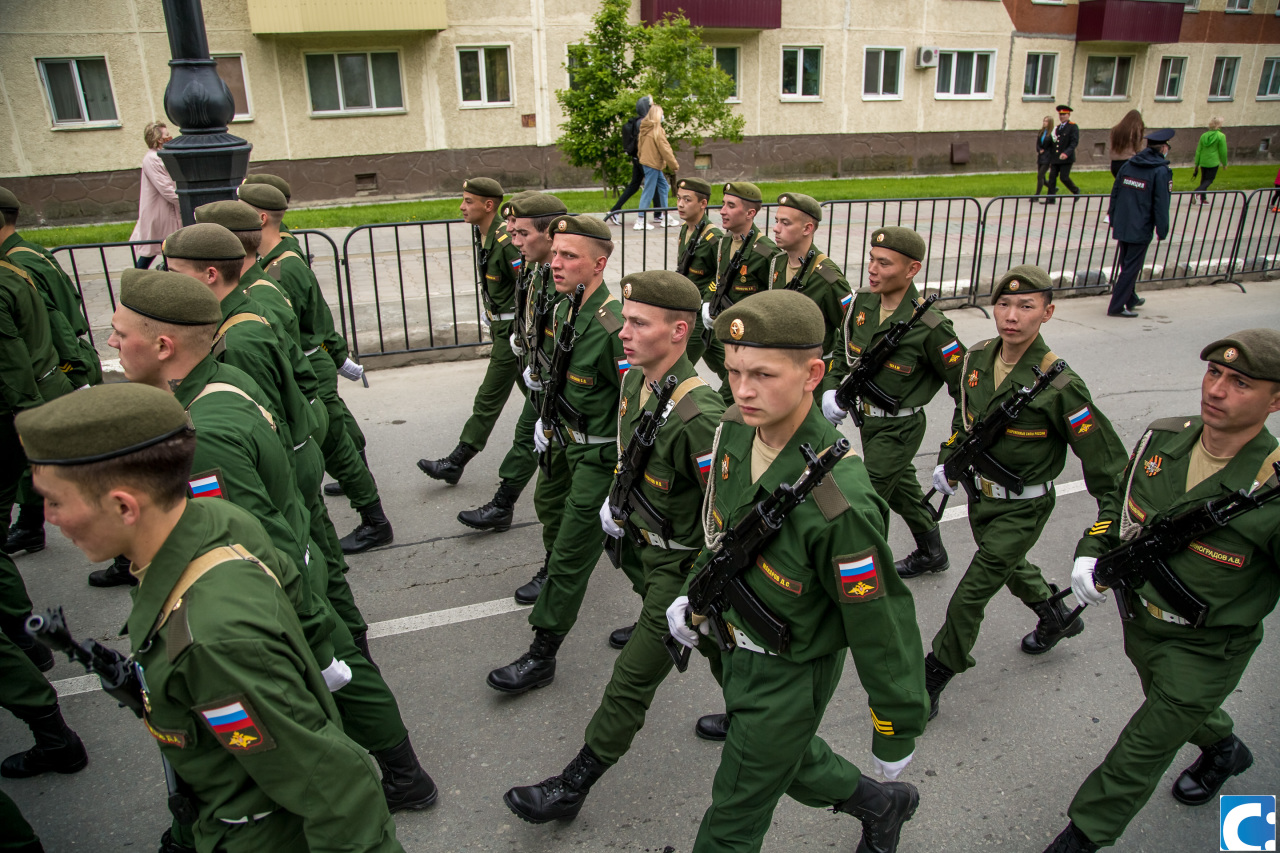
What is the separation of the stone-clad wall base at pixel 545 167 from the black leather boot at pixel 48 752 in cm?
1829

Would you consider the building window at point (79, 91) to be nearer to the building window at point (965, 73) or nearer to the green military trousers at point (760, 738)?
the green military trousers at point (760, 738)

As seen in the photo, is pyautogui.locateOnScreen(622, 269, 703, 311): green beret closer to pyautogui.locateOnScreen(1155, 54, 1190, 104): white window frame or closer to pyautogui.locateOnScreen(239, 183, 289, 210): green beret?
pyautogui.locateOnScreen(239, 183, 289, 210): green beret

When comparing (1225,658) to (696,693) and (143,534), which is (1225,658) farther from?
(143,534)

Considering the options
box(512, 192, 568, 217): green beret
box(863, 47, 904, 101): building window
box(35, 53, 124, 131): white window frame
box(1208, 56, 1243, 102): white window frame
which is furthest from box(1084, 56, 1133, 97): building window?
box(512, 192, 568, 217): green beret

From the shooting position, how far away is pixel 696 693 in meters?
4.14

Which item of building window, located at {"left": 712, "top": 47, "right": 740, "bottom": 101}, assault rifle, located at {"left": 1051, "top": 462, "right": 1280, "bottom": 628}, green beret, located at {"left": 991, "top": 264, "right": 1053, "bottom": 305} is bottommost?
assault rifle, located at {"left": 1051, "top": 462, "right": 1280, "bottom": 628}

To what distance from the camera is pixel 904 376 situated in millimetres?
4926

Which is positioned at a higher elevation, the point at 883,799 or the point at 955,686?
the point at 883,799

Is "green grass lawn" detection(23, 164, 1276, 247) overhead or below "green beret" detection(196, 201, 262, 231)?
below

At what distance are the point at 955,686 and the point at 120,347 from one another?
381 cm

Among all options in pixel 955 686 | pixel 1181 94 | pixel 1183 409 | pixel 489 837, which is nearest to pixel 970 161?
pixel 1181 94

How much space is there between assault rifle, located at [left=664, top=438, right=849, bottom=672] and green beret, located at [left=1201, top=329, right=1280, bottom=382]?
148 cm

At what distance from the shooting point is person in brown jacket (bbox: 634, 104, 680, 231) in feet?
46.8

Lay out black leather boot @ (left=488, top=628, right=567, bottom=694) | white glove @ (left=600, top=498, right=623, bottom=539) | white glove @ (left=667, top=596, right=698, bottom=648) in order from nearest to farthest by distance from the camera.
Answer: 1. white glove @ (left=667, top=596, right=698, bottom=648)
2. white glove @ (left=600, top=498, right=623, bottom=539)
3. black leather boot @ (left=488, top=628, right=567, bottom=694)
